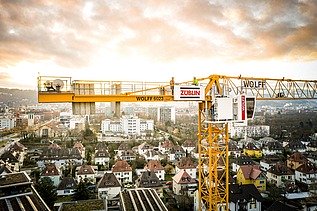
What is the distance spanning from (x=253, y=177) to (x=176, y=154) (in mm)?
8737

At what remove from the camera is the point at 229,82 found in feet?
26.6

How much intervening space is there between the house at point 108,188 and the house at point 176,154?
906 centimetres

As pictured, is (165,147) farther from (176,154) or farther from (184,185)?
(184,185)

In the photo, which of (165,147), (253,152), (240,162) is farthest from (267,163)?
(165,147)

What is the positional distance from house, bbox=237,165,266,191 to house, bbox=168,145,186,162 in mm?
7603

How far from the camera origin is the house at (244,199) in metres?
12.4

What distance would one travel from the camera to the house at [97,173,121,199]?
14516 mm

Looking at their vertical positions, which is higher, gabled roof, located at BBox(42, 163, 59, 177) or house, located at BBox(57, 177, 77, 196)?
gabled roof, located at BBox(42, 163, 59, 177)

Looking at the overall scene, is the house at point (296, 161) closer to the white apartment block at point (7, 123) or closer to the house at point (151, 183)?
the house at point (151, 183)

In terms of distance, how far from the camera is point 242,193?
12.8m

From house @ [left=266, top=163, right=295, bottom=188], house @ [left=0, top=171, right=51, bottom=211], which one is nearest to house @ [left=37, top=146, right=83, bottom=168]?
house @ [left=0, top=171, right=51, bottom=211]

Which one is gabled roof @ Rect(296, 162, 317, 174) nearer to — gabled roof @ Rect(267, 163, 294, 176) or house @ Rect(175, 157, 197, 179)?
gabled roof @ Rect(267, 163, 294, 176)

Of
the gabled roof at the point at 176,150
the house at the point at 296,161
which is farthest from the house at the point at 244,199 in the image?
the gabled roof at the point at 176,150

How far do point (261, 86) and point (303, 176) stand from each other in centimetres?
1062
